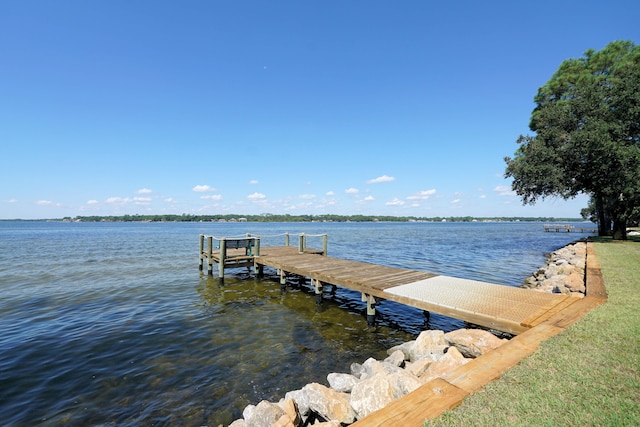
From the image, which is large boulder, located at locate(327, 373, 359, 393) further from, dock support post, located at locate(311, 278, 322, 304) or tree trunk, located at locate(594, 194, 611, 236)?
A: tree trunk, located at locate(594, 194, 611, 236)

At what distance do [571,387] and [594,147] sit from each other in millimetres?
25914

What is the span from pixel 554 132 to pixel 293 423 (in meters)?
30.0

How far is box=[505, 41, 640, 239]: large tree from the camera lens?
21422mm

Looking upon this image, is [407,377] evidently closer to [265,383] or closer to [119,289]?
[265,383]

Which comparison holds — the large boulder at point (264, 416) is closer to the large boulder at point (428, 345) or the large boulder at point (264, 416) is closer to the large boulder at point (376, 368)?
the large boulder at point (376, 368)

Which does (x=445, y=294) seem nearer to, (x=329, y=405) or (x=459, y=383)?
(x=459, y=383)

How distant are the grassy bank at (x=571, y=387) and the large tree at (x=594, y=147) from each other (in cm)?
2298

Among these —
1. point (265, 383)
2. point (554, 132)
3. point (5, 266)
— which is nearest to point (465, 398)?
point (265, 383)

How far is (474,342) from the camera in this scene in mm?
5750

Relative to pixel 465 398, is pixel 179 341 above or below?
below

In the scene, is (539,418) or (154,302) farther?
(154,302)

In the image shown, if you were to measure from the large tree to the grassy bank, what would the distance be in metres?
23.0

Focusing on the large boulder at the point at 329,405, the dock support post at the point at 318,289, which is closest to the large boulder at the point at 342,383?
the large boulder at the point at 329,405

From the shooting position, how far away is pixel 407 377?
15.0 feet
